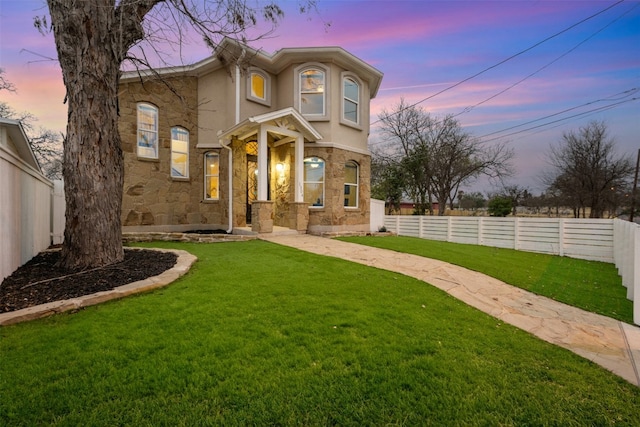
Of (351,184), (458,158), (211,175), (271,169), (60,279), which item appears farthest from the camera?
A: (458,158)

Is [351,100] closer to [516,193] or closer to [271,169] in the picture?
[271,169]

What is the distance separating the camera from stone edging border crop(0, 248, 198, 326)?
8.73ft

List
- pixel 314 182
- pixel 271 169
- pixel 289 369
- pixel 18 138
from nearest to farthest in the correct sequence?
pixel 289 369 → pixel 18 138 → pixel 314 182 → pixel 271 169

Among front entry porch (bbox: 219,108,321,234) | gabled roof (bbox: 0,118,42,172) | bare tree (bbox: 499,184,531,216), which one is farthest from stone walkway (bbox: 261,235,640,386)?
bare tree (bbox: 499,184,531,216)

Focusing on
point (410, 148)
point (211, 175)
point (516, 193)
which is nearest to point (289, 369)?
point (211, 175)

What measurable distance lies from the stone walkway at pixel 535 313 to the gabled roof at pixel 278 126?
442 cm

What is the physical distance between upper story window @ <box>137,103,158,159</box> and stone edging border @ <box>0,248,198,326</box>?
6.99 metres

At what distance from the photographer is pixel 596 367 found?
2363 mm

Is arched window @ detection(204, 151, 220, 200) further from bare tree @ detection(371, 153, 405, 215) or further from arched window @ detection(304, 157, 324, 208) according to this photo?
bare tree @ detection(371, 153, 405, 215)

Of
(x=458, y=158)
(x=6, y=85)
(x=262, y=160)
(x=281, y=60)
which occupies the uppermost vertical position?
(x=281, y=60)

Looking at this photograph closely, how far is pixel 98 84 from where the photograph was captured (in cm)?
446

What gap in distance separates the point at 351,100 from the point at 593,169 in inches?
735

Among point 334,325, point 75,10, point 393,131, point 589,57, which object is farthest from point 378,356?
point 393,131

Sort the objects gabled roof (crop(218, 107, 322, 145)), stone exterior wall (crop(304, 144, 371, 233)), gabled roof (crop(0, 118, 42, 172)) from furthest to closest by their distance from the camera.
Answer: stone exterior wall (crop(304, 144, 371, 233)) < gabled roof (crop(218, 107, 322, 145)) < gabled roof (crop(0, 118, 42, 172))
